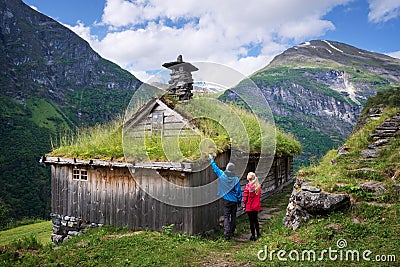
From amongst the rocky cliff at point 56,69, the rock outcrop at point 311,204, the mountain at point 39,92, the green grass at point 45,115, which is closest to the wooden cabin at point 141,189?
the rock outcrop at point 311,204

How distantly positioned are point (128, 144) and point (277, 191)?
10.1 metres

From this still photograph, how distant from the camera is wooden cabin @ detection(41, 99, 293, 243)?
883cm

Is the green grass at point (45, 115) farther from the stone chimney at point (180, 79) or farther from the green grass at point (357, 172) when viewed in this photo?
the green grass at point (357, 172)

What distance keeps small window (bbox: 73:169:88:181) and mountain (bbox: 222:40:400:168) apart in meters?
29.8

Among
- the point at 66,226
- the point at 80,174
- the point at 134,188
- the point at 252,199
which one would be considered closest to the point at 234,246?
the point at 252,199

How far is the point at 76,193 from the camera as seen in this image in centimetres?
1101

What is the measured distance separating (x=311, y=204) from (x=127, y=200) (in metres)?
5.57

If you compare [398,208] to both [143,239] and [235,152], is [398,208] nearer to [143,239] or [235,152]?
[235,152]

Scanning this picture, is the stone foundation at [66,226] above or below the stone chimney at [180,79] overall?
below

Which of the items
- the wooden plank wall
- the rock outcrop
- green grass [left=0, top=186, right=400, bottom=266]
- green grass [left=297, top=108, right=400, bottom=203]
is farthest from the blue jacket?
green grass [left=297, top=108, right=400, bottom=203]

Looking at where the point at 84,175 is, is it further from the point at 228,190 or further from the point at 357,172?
the point at 357,172

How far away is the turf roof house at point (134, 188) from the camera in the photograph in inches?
349

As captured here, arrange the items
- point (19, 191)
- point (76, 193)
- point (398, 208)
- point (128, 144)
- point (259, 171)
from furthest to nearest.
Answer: point (19, 191)
point (259, 171)
point (76, 193)
point (128, 144)
point (398, 208)

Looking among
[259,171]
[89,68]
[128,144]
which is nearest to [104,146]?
[128,144]
